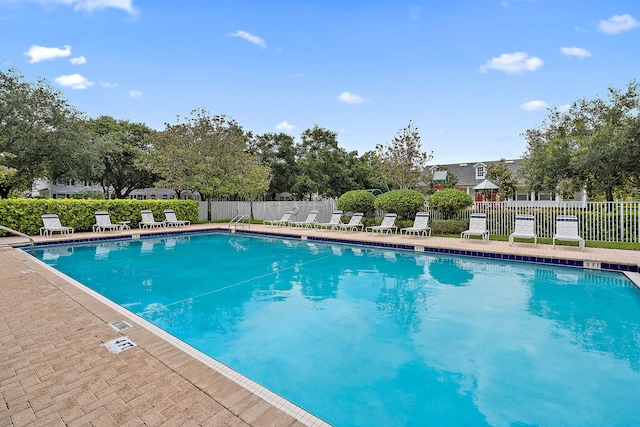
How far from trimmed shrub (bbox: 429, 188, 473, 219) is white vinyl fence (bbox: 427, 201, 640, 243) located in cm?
50

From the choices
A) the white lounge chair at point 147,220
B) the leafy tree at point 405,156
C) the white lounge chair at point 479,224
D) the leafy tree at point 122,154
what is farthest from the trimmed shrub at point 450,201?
the leafy tree at point 122,154

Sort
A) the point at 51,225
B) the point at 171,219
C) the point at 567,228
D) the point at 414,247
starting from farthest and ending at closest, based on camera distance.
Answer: the point at 171,219 → the point at 51,225 → the point at 414,247 → the point at 567,228

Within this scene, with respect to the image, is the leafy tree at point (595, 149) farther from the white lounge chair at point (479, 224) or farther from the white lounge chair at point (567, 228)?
the white lounge chair at point (479, 224)

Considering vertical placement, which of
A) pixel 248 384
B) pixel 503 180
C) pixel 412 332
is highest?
pixel 503 180

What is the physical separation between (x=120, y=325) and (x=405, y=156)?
18.5 meters

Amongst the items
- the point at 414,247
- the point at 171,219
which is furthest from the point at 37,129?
the point at 414,247

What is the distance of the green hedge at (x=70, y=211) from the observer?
519 inches

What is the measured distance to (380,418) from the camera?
9.26 ft

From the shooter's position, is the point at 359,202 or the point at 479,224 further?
the point at 359,202

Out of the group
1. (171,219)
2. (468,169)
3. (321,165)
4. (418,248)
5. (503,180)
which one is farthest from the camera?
(468,169)

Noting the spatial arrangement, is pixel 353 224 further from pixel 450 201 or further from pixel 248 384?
pixel 248 384

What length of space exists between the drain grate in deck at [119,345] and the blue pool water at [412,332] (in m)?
0.86

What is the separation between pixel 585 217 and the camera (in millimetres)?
11398

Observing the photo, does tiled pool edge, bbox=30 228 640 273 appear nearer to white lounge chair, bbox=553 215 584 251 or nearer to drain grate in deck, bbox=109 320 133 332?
white lounge chair, bbox=553 215 584 251
